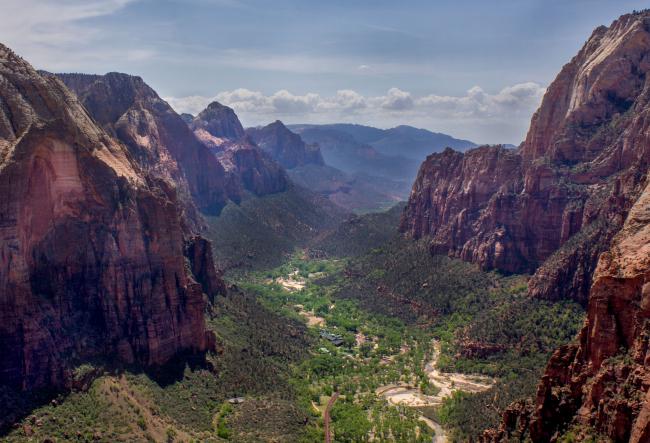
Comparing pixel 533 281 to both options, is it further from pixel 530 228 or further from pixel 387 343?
pixel 387 343

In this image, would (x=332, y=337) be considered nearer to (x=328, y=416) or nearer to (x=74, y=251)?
(x=328, y=416)

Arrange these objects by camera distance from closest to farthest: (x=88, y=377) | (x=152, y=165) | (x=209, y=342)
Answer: (x=88, y=377) < (x=209, y=342) < (x=152, y=165)

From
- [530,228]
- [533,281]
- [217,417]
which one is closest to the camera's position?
[217,417]

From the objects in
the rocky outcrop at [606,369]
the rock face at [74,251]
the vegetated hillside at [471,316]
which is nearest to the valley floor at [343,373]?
the vegetated hillside at [471,316]

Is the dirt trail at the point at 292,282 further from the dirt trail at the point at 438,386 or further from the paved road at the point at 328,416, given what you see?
the paved road at the point at 328,416

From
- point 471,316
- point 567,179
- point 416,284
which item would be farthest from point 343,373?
point 567,179

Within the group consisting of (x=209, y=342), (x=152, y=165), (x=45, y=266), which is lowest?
(x=209, y=342)

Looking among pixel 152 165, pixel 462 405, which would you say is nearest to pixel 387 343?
pixel 462 405

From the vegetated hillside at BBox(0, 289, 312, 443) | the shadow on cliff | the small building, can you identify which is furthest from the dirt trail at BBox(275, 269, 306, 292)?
the shadow on cliff
